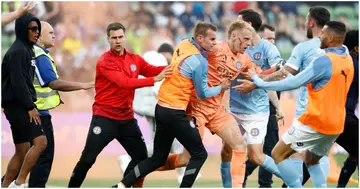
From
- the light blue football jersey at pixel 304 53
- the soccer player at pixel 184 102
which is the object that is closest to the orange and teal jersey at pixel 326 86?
the light blue football jersey at pixel 304 53

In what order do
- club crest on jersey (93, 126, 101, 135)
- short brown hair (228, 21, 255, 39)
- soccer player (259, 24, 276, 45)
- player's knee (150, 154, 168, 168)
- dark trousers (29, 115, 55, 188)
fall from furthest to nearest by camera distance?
soccer player (259, 24, 276, 45)
dark trousers (29, 115, 55, 188)
short brown hair (228, 21, 255, 39)
club crest on jersey (93, 126, 101, 135)
player's knee (150, 154, 168, 168)

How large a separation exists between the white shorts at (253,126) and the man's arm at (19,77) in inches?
106

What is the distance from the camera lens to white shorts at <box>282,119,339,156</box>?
32.4 feet

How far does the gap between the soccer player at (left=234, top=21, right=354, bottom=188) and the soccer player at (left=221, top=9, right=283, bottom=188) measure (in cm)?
111

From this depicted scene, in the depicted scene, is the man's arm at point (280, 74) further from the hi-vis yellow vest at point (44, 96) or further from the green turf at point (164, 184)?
the green turf at point (164, 184)

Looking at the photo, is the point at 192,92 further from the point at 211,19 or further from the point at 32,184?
the point at 211,19

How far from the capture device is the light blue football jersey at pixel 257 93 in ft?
37.1

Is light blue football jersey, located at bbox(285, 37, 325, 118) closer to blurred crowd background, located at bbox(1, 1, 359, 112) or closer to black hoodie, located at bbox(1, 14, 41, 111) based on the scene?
black hoodie, located at bbox(1, 14, 41, 111)

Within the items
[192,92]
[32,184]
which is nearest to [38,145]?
[32,184]

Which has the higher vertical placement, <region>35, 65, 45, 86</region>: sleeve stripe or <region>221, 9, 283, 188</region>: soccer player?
<region>35, 65, 45, 86</region>: sleeve stripe

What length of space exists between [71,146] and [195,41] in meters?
7.91

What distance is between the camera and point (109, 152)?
58.2ft

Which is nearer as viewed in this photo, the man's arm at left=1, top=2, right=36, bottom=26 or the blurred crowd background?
the man's arm at left=1, top=2, right=36, bottom=26

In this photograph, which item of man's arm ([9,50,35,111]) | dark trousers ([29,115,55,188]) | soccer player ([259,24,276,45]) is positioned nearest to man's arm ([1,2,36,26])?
man's arm ([9,50,35,111])
